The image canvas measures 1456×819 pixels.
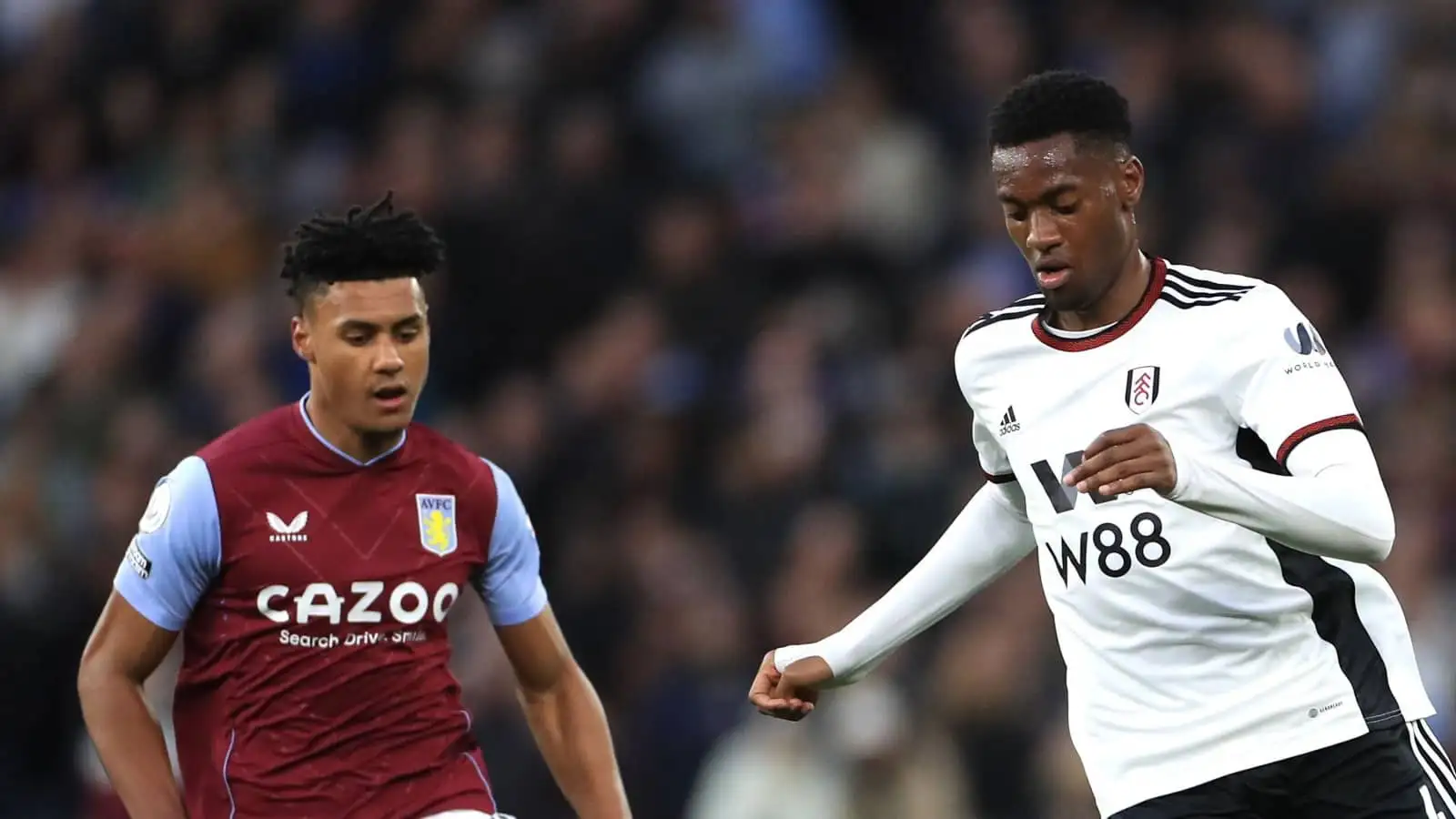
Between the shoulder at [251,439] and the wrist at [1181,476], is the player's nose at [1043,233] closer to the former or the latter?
the wrist at [1181,476]

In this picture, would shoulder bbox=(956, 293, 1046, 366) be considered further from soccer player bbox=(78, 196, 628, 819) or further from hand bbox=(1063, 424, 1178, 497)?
soccer player bbox=(78, 196, 628, 819)

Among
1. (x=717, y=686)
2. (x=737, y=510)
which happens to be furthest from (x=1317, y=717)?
(x=737, y=510)

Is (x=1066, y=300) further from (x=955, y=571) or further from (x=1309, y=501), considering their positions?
(x=1309, y=501)

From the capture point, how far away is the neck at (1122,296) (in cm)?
495

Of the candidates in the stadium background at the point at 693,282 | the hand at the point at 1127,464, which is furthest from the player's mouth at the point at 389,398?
the stadium background at the point at 693,282

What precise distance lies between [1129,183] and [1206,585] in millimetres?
853

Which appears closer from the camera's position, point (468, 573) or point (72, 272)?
point (468, 573)

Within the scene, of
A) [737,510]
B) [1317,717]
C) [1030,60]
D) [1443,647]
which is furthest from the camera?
[1030,60]

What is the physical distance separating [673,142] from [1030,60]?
1.91 meters

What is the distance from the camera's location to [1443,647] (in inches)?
340

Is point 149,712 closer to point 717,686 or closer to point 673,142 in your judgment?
point 717,686

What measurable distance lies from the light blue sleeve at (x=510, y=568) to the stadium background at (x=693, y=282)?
9.95 ft

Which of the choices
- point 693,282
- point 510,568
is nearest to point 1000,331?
point 510,568

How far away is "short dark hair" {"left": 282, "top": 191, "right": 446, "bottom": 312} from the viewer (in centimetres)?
564
